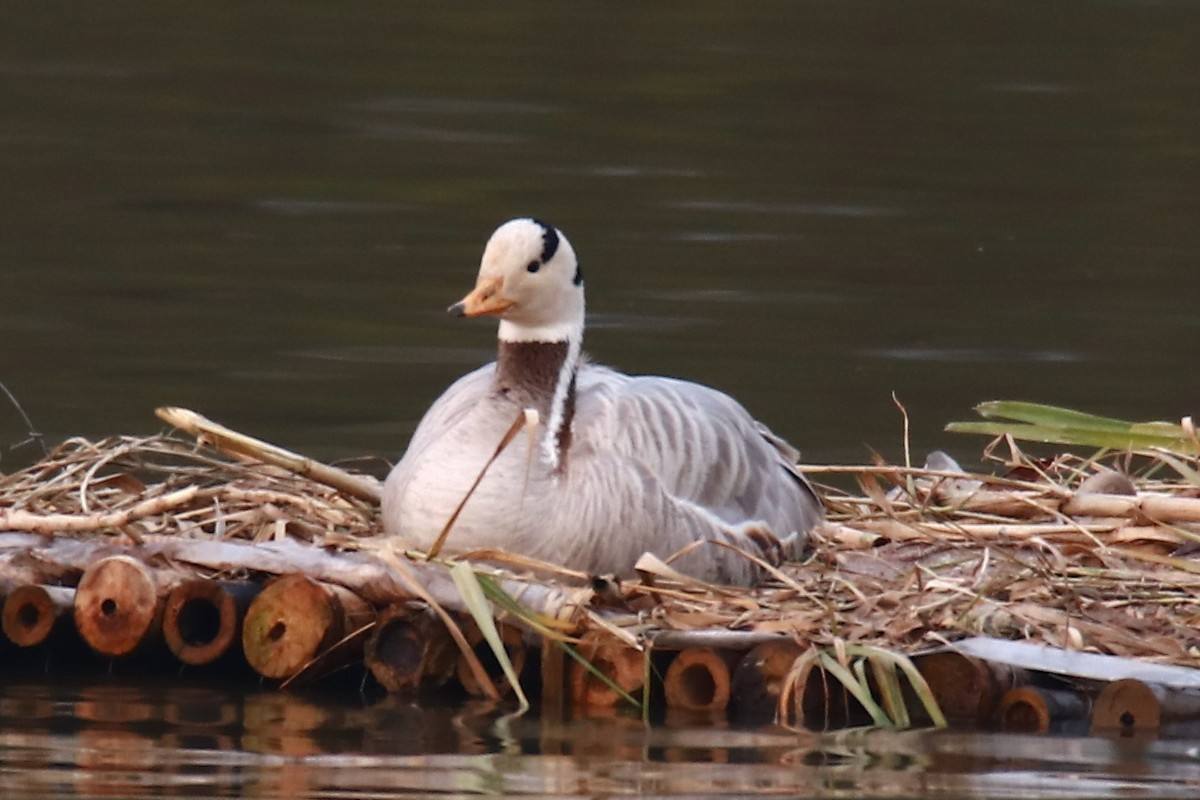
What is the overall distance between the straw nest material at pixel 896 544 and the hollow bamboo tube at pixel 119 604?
0.69ft

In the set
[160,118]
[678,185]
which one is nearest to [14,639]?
[678,185]

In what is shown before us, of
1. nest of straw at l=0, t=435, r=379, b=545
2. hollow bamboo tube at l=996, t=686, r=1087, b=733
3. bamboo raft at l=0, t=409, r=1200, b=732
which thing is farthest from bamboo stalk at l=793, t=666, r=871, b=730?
nest of straw at l=0, t=435, r=379, b=545

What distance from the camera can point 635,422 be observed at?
793 centimetres

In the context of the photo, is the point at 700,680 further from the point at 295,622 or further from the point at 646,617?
the point at 295,622

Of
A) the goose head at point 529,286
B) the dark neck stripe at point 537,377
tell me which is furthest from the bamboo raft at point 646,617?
the goose head at point 529,286

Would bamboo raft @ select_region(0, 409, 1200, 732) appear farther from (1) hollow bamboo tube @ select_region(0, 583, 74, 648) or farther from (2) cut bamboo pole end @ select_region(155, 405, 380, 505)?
(2) cut bamboo pole end @ select_region(155, 405, 380, 505)

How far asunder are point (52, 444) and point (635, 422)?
3729mm

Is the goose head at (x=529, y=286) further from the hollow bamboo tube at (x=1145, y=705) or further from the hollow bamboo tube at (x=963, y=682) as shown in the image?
the hollow bamboo tube at (x=1145, y=705)

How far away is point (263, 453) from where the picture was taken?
829 cm

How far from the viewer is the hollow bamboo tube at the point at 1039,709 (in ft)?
22.7

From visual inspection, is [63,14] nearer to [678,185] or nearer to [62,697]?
[678,185]

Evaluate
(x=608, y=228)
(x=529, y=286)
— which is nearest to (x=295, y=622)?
(x=529, y=286)

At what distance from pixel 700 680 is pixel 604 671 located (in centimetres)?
24

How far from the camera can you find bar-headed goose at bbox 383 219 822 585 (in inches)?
297
